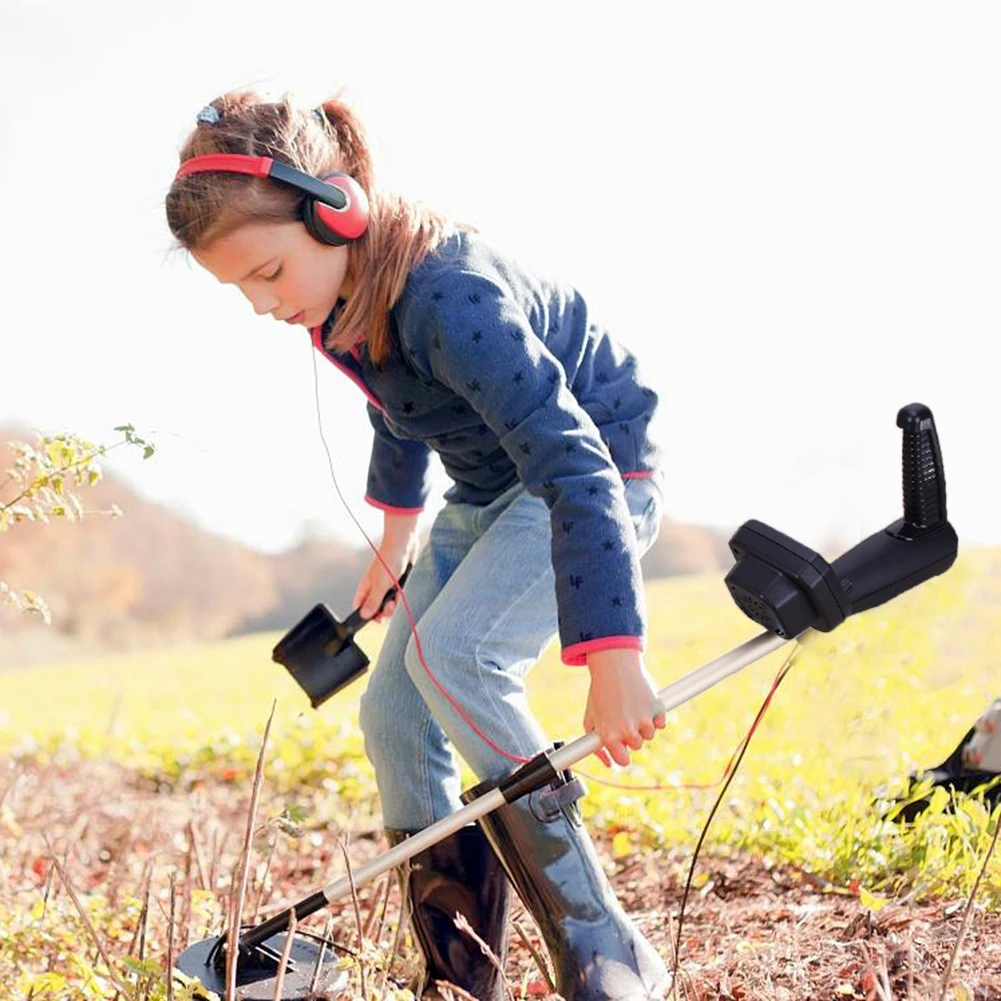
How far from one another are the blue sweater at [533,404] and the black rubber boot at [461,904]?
1.90ft

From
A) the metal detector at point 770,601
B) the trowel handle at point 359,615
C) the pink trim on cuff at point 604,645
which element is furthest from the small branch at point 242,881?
the trowel handle at point 359,615

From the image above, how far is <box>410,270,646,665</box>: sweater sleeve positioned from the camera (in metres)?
2.12

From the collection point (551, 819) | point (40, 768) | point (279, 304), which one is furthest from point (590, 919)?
point (40, 768)

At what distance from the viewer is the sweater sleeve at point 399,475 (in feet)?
10.2

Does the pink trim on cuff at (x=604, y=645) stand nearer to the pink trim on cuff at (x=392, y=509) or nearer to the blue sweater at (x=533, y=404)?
the blue sweater at (x=533, y=404)

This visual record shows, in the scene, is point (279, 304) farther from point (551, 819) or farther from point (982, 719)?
point (982, 719)

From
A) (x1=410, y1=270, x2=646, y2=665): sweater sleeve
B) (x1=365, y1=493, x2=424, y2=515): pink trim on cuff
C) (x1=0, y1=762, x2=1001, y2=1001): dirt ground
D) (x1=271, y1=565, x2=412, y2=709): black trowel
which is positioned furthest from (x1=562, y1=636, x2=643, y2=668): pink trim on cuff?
(x1=365, y1=493, x2=424, y2=515): pink trim on cuff

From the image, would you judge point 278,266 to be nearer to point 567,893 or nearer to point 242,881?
point 242,881

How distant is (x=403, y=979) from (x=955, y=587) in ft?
8.12

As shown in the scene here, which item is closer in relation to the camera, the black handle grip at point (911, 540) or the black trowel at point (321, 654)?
the black handle grip at point (911, 540)

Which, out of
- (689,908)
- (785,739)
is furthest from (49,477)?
(785,739)

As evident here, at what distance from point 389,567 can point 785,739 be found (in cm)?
242

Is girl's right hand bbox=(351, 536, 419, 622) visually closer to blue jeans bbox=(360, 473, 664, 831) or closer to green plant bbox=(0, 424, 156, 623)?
blue jeans bbox=(360, 473, 664, 831)

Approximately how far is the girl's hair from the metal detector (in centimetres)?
77
